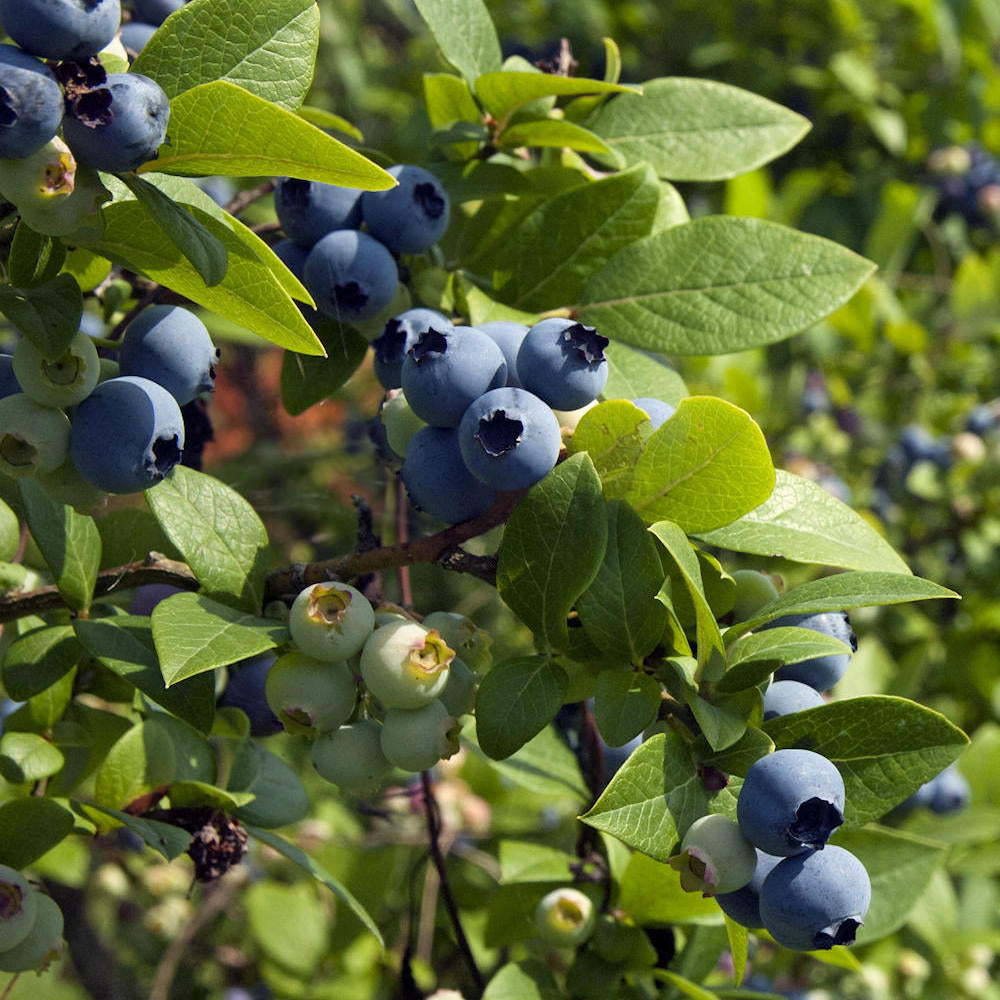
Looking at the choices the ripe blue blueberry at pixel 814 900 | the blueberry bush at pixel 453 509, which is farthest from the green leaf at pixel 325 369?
the ripe blue blueberry at pixel 814 900

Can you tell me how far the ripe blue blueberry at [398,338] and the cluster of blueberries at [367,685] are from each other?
202 mm

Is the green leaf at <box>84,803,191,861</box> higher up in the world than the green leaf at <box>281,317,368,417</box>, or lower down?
lower down

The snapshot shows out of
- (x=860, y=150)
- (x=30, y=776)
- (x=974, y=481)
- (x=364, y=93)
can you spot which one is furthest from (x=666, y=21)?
(x=30, y=776)

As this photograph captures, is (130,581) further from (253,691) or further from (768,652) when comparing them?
(768,652)

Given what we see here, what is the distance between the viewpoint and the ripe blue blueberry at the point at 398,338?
852 mm

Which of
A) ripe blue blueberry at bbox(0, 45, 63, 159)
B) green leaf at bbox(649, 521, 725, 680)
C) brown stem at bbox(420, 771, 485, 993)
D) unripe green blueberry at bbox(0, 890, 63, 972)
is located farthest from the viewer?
brown stem at bbox(420, 771, 485, 993)

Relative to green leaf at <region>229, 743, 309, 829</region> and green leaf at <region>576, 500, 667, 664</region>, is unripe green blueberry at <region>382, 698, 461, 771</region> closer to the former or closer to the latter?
green leaf at <region>576, 500, 667, 664</region>

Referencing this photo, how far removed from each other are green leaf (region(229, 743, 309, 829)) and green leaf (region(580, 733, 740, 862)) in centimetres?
39

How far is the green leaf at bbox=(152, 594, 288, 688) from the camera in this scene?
632mm

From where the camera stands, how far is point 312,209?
0.90 m

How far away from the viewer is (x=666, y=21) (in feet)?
8.64

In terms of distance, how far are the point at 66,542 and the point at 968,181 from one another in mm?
2284

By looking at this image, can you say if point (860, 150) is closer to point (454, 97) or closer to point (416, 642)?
point (454, 97)

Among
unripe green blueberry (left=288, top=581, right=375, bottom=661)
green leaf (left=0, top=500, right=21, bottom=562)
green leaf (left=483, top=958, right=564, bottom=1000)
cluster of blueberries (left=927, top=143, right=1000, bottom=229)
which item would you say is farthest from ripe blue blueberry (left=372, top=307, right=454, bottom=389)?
cluster of blueberries (left=927, top=143, right=1000, bottom=229)
